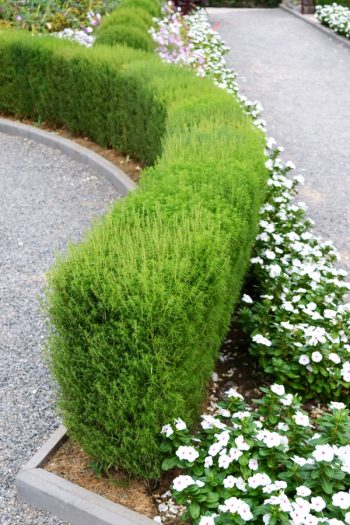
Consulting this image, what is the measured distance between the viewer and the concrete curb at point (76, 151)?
662 cm

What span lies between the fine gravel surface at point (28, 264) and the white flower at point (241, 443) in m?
0.89

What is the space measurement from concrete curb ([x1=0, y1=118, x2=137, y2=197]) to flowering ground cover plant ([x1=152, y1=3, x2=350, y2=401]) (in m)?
1.62

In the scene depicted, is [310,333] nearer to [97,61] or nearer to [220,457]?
[220,457]

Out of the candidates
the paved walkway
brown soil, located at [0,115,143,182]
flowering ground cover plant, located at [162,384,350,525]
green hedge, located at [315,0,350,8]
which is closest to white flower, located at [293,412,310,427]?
flowering ground cover plant, located at [162,384,350,525]

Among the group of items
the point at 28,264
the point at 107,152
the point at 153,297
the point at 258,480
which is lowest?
the point at 28,264

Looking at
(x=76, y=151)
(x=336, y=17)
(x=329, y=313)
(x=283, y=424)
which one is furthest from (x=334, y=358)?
(x=336, y=17)

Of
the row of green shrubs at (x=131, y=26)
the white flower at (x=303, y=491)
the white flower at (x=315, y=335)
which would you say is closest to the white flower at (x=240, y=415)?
the white flower at (x=303, y=491)

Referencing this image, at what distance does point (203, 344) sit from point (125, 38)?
19.9ft

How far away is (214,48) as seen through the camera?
443 inches

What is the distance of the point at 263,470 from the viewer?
112 inches

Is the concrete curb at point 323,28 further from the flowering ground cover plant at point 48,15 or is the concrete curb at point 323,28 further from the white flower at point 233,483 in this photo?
the white flower at point 233,483

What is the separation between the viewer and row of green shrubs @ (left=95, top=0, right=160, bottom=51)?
821cm

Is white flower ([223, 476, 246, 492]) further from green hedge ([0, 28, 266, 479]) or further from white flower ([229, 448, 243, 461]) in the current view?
green hedge ([0, 28, 266, 479])

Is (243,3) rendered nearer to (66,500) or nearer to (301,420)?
(301,420)
